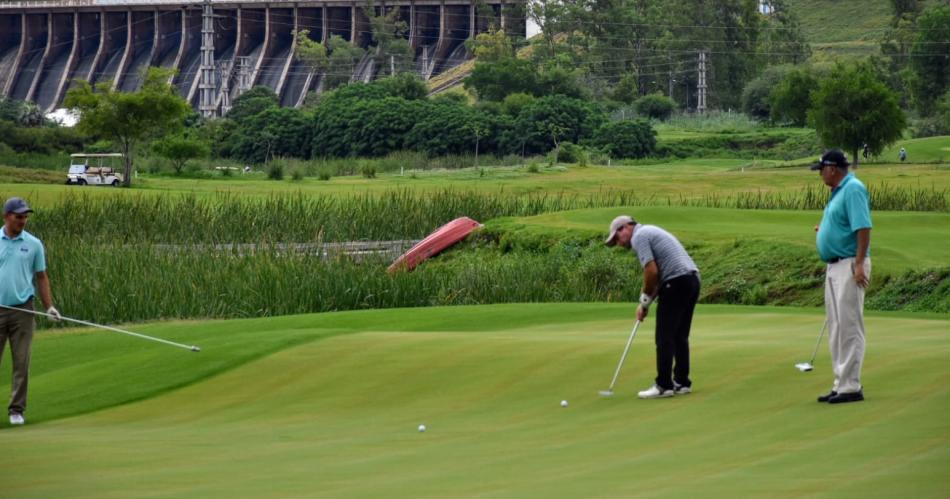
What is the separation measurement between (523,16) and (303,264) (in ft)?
392

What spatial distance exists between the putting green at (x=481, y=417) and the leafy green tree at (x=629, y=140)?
232 feet

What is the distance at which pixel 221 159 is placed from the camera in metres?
100

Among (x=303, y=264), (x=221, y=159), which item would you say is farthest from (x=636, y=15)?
(x=303, y=264)

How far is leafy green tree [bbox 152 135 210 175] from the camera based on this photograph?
269 feet

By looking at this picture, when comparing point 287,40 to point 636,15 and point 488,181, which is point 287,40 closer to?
point 636,15

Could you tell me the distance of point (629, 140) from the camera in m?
90.4

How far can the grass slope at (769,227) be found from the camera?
2816cm

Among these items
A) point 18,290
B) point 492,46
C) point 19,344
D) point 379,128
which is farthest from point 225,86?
point 18,290

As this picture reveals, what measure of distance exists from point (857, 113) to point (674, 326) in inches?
2324

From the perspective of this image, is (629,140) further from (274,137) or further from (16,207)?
(16,207)

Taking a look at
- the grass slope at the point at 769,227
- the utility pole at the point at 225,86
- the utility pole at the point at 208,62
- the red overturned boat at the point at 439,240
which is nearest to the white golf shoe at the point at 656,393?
the grass slope at the point at 769,227

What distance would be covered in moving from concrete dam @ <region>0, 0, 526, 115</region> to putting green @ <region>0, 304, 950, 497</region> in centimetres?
12311

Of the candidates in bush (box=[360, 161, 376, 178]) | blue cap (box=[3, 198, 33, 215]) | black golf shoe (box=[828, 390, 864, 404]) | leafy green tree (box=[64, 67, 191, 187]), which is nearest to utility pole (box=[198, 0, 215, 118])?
bush (box=[360, 161, 376, 178])

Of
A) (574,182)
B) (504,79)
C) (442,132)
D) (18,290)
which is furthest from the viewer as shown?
(504,79)
